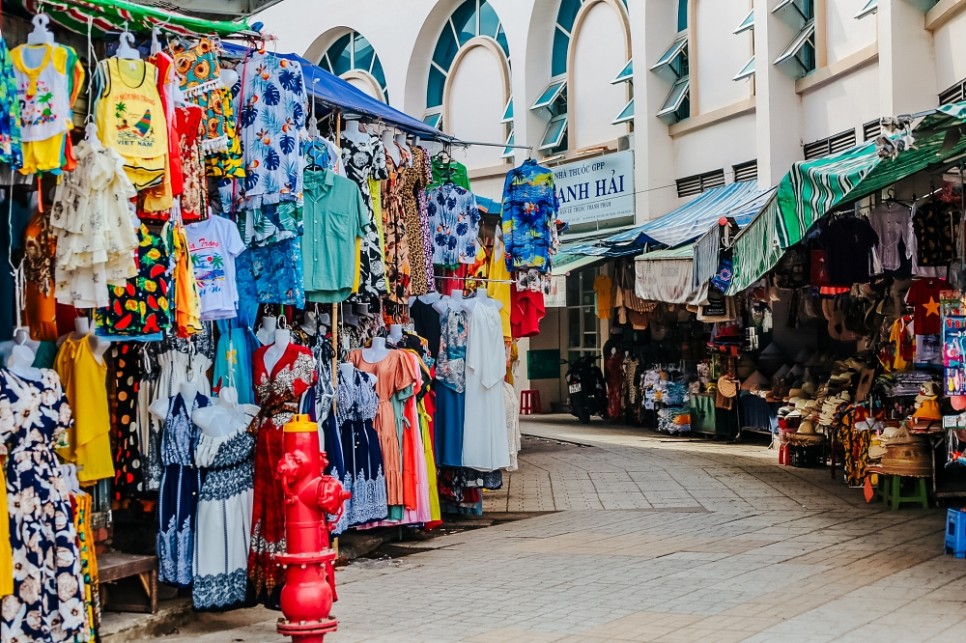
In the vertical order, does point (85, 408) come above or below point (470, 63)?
below

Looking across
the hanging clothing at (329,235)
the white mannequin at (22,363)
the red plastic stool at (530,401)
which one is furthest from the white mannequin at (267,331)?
the red plastic stool at (530,401)

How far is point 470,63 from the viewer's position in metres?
24.3

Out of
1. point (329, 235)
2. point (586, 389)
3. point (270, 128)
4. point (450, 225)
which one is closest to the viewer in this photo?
point (270, 128)

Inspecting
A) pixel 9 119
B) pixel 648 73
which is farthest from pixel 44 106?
pixel 648 73

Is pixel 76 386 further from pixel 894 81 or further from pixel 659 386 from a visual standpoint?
pixel 659 386

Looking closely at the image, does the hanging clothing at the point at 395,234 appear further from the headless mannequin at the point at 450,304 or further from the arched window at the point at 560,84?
the arched window at the point at 560,84

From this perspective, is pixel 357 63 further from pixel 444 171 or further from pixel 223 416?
pixel 223 416

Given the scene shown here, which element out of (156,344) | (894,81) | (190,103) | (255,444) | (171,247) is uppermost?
(894,81)

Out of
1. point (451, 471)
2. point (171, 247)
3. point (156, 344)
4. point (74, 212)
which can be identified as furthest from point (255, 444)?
point (451, 471)

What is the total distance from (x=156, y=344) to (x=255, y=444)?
0.86 metres

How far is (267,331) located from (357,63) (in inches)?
772

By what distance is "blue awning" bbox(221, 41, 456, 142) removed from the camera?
28.5 feet

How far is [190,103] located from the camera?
23.0 feet

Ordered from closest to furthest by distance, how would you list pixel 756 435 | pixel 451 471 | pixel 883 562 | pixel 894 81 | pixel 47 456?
1. pixel 47 456
2. pixel 883 562
3. pixel 451 471
4. pixel 894 81
5. pixel 756 435
